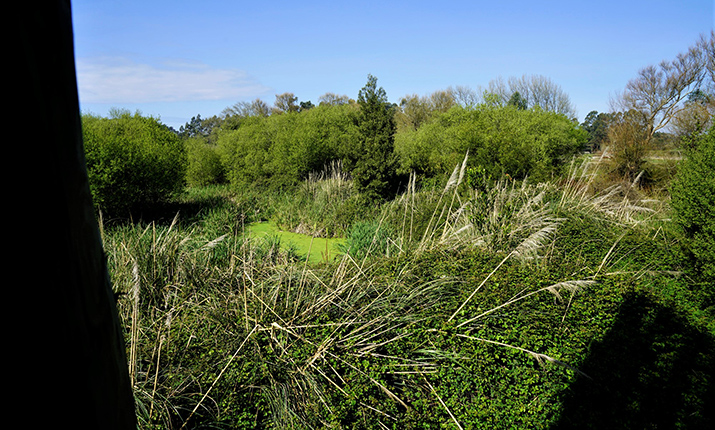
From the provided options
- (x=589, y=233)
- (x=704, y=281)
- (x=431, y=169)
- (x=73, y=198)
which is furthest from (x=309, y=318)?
(x=431, y=169)

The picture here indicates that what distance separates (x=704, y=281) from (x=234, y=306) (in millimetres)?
4710

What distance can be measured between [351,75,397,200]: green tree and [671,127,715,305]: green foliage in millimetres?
7146

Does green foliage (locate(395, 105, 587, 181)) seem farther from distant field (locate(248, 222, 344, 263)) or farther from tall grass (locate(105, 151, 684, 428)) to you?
tall grass (locate(105, 151, 684, 428))

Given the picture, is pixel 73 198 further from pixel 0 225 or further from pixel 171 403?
pixel 171 403

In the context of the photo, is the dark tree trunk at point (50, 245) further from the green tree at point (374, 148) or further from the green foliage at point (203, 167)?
the green foliage at point (203, 167)

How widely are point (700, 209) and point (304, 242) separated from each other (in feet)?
20.0

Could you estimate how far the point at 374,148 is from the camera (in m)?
11.3

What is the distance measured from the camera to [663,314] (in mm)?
3408

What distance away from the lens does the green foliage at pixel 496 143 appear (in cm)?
1057

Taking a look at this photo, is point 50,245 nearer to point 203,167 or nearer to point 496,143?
point 496,143

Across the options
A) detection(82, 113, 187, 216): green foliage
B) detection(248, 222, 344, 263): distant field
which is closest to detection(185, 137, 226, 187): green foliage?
detection(82, 113, 187, 216): green foliage

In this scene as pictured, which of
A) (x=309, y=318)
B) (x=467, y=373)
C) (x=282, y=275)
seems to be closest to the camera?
(x=467, y=373)

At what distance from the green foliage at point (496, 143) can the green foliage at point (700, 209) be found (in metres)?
4.59

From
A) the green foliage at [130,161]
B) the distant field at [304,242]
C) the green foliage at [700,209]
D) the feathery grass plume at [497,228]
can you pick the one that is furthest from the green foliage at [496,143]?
the green foliage at [130,161]
